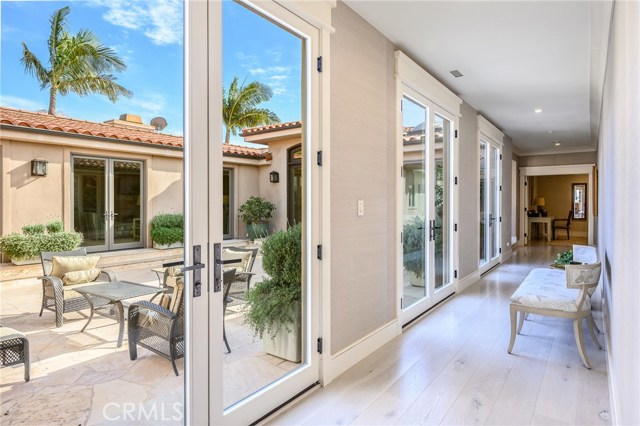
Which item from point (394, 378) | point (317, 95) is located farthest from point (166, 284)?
point (394, 378)

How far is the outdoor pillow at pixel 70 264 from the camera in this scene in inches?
61.9

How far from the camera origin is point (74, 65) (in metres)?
1.53

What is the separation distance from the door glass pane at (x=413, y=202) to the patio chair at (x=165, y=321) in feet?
8.24

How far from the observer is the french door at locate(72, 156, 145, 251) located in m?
1.62

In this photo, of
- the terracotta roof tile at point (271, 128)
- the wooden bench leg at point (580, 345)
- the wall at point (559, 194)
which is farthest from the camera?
the wall at point (559, 194)

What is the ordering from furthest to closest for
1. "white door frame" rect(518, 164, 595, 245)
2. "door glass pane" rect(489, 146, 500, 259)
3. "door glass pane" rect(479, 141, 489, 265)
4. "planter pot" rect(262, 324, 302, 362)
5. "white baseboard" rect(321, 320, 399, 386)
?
"white door frame" rect(518, 164, 595, 245)
"door glass pane" rect(489, 146, 500, 259)
"door glass pane" rect(479, 141, 489, 265)
"white baseboard" rect(321, 320, 399, 386)
"planter pot" rect(262, 324, 302, 362)

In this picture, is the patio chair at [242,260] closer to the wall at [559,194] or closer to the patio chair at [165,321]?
the patio chair at [165,321]

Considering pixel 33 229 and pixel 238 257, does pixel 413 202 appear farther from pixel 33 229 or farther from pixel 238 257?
pixel 33 229

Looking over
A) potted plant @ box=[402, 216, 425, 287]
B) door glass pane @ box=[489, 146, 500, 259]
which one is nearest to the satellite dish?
potted plant @ box=[402, 216, 425, 287]

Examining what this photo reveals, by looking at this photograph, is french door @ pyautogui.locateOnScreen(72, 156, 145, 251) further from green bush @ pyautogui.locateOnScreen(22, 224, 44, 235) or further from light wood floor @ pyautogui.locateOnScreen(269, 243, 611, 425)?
light wood floor @ pyautogui.locateOnScreen(269, 243, 611, 425)

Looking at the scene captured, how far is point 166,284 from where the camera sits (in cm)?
190

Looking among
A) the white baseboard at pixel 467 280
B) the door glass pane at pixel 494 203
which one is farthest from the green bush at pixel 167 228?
the door glass pane at pixel 494 203

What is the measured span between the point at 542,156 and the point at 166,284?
1168 centimetres

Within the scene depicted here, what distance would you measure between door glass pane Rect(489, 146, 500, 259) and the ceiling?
153 cm
